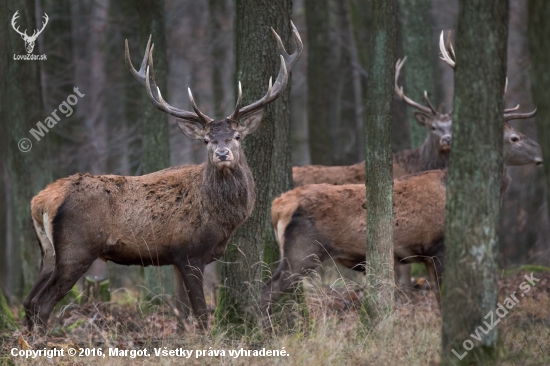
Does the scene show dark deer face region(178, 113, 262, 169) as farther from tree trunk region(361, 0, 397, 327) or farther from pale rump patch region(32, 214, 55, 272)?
pale rump patch region(32, 214, 55, 272)

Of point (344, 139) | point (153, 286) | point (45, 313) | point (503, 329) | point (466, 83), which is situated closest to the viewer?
point (466, 83)

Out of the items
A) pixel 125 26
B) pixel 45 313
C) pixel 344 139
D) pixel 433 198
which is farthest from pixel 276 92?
pixel 344 139

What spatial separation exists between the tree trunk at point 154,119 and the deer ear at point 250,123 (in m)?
3.07

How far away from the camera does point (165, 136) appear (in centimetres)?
1127

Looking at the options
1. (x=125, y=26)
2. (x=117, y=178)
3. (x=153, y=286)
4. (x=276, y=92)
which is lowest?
Answer: (x=153, y=286)

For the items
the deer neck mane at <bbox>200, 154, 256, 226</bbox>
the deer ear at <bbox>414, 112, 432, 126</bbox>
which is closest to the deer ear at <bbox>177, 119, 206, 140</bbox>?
the deer neck mane at <bbox>200, 154, 256, 226</bbox>

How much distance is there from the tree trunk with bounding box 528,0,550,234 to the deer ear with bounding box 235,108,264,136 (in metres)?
3.40

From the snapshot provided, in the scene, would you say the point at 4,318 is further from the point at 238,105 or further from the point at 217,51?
the point at 217,51

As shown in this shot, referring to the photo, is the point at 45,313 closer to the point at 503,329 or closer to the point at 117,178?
the point at 117,178

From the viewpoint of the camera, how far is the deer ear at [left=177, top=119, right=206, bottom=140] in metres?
8.84

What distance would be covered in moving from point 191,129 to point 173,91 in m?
15.5

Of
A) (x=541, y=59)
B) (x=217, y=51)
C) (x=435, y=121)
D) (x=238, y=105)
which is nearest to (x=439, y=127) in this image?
(x=435, y=121)

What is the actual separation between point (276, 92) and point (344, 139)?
39.1 ft

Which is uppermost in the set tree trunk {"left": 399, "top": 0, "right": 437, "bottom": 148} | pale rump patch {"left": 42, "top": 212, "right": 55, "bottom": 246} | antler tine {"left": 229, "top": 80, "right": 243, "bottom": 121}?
tree trunk {"left": 399, "top": 0, "right": 437, "bottom": 148}
